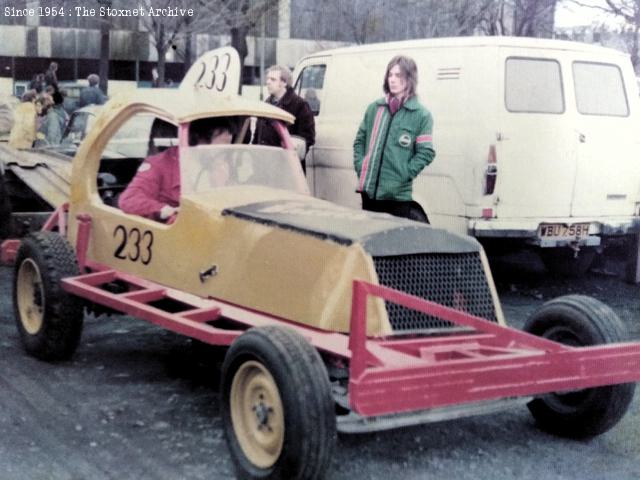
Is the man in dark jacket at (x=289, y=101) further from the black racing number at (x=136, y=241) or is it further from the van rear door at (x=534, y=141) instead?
the black racing number at (x=136, y=241)

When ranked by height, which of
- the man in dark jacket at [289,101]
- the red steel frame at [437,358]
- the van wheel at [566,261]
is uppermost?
the man in dark jacket at [289,101]

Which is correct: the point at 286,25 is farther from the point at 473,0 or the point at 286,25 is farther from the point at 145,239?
the point at 145,239

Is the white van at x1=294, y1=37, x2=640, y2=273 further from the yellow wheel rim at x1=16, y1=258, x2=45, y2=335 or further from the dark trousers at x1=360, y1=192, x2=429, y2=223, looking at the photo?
the yellow wheel rim at x1=16, y1=258, x2=45, y2=335

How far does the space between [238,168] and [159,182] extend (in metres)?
0.53

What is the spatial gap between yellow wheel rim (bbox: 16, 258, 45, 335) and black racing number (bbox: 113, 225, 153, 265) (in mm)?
631

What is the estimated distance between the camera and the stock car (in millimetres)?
4035

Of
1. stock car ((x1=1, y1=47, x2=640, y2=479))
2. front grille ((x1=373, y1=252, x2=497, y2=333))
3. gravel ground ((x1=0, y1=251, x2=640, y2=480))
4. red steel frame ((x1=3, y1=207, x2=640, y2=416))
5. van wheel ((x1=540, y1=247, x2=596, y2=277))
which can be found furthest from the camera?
van wheel ((x1=540, y1=247, x2=596, y2=277))

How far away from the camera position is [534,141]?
27.7 ft

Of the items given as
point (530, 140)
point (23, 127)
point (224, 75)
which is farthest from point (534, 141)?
point (23, 127)

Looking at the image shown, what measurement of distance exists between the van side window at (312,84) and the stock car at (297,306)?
377cm

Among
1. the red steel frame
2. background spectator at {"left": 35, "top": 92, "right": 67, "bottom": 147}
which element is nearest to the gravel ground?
the red steel frame

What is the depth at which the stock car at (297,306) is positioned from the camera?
404cm

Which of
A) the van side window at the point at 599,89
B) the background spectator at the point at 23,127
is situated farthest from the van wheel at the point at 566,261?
the background spectator at the point at 23,127

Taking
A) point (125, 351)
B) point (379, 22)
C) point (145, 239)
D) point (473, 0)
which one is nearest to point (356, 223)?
point (145, 239)
